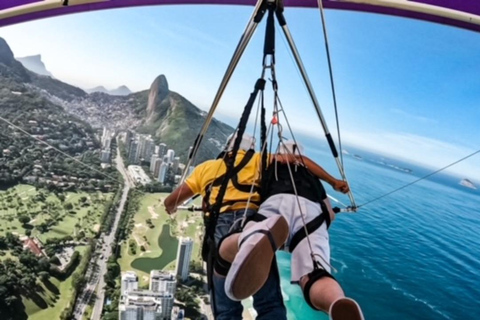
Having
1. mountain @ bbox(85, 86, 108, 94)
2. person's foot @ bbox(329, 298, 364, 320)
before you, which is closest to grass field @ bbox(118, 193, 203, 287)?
mountain @ bbox(85, 86, 108, 94)

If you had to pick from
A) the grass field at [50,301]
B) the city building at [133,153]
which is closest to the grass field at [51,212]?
the grass field at [50,301]

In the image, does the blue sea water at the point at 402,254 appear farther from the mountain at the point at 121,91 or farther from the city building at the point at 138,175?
the mountain at the point at 121,91

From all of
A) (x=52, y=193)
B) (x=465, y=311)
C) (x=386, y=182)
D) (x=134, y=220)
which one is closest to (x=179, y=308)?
(x=134, y=220)

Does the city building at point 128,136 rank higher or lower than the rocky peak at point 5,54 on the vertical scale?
lower

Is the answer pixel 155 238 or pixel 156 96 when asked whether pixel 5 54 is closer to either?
pixel 156 96

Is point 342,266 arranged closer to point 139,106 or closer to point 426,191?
point 139,106

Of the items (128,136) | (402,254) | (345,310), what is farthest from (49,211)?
(402,254)

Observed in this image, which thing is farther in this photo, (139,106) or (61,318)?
(139,106)
